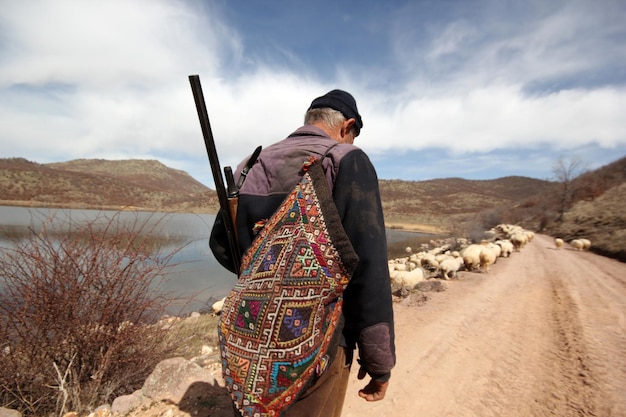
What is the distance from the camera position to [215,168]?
1618 millimetres

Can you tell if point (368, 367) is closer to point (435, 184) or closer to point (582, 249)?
point (582, 249)

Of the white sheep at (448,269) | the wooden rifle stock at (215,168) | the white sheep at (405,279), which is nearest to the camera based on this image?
the wooden rifle stock at (215,168)

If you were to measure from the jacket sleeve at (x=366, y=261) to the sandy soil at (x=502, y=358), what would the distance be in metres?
2.31

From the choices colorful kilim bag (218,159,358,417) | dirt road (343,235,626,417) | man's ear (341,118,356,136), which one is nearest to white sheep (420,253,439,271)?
dirt road (343,235,626,417)

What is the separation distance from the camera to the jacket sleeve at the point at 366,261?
49.4 inches

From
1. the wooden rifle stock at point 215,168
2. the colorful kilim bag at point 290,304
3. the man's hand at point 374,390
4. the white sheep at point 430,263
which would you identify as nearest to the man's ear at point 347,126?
the colorful kilim bag at point 290,304

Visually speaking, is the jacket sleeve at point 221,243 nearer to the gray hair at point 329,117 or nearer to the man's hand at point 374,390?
the gray hair at point 329,117

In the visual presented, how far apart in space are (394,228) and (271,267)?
52.0m

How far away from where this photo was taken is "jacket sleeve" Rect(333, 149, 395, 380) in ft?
4.11

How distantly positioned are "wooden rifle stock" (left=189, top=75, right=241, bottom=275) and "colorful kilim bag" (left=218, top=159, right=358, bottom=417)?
0.38m

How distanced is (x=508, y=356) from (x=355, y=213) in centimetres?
450

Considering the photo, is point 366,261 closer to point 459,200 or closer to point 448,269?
point 448,269

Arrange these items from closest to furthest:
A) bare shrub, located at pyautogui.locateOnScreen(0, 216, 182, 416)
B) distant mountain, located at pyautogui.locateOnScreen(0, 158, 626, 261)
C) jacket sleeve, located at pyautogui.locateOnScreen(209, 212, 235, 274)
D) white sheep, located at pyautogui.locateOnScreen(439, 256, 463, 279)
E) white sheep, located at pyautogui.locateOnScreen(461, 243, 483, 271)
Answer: jacket sleeve, located at pyautogui.locateOnScreen(209, 212, 235, 274) → bare shrub, located at pyautogui.locateOnScreen(0, 216, 182, 416) → white sheep, located at pyautogui.locateOnScreen(439, 256, 463, 279) → white sheep, located at pyautogui.locateOnScreen(461, 243, 483, 271) → distant mountain, located at pyautogui.locateOnScreen(0, 158, 626, 261)

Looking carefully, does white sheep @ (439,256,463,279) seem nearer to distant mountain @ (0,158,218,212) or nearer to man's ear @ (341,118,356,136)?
man's ear @ (341,118,356,136)
